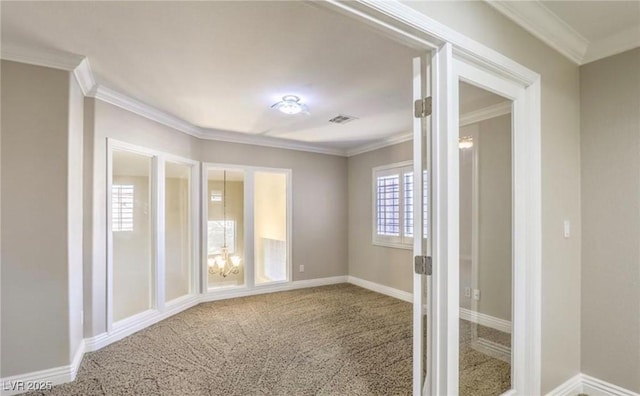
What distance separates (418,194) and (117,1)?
2.00 meters

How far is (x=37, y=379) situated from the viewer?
2439mm

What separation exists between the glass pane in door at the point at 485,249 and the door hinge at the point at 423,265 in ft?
0.64

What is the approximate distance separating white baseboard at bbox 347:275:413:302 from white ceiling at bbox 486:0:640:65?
3.53 m

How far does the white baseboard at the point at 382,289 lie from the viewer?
478 centimetres

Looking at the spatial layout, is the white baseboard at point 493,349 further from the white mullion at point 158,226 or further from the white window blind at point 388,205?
the white mullion at point 158,226

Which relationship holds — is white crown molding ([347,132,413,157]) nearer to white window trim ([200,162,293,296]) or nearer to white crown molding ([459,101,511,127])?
white window trim ([200,162,293,296])

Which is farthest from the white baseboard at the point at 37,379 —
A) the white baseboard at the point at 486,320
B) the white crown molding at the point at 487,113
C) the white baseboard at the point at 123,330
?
the white crown molding at the point at 487,113

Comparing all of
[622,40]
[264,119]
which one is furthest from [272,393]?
[622,40]

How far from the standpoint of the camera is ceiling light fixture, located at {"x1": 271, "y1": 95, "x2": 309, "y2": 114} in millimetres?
3301

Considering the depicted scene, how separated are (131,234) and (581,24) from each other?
4583 millimetres

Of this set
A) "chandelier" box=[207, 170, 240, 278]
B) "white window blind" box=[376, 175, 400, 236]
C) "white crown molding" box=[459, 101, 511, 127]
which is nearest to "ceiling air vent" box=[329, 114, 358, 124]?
"white window blind" box=[376, 175, 400, 236]

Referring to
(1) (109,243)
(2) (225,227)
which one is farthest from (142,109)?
(2) (225,227)

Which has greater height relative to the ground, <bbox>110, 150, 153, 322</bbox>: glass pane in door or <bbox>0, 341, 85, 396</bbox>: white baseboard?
<bbox>110, 150, 153, 322</bbox>: glass pane in door

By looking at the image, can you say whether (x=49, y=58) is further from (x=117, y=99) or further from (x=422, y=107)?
(x=422, y=107)
